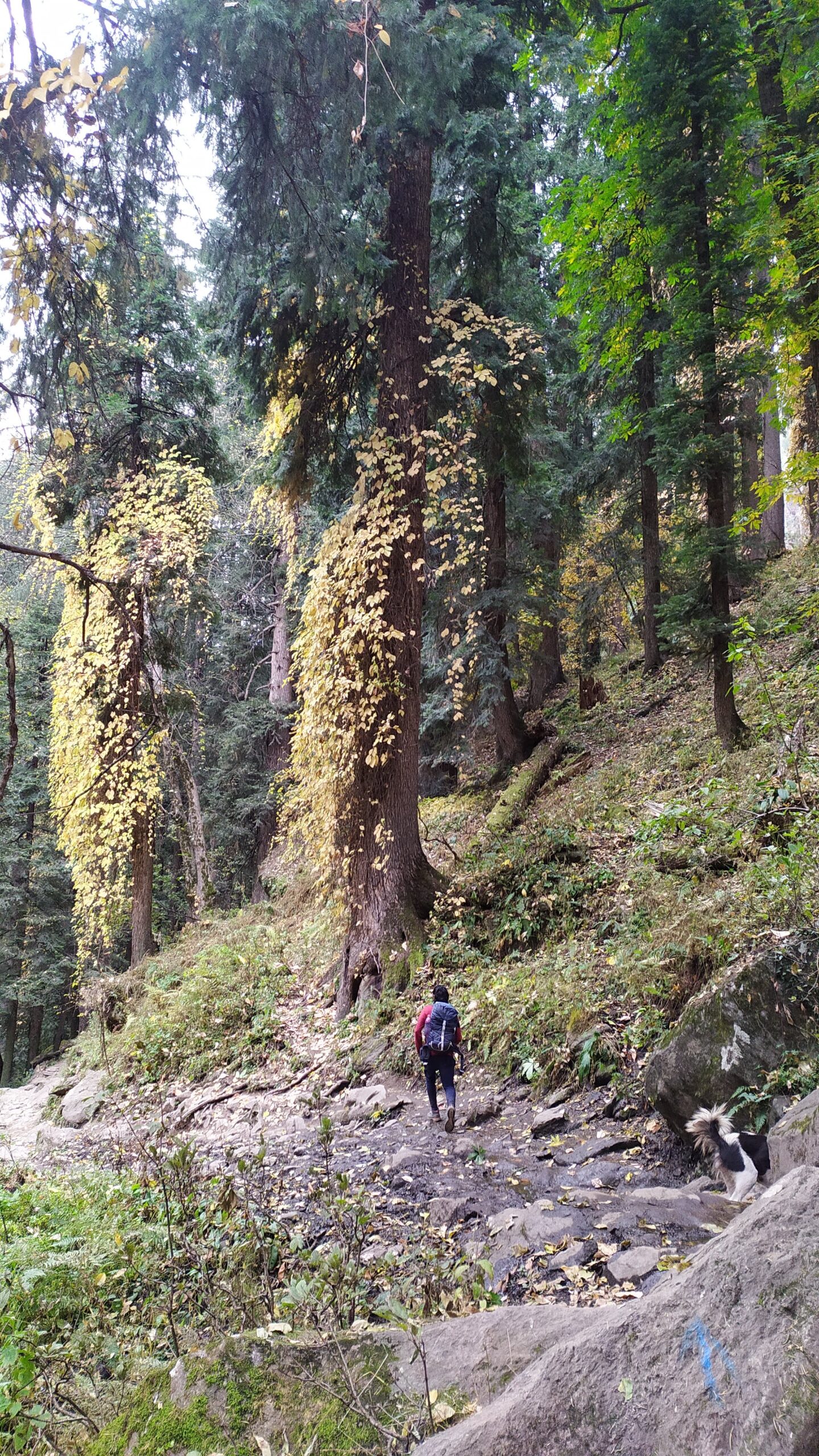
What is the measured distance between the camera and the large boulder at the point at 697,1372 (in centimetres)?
130

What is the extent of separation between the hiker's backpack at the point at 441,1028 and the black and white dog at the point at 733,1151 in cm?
242

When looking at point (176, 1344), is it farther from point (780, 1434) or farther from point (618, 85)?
point (618, 85)

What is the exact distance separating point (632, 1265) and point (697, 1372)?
2.15 m

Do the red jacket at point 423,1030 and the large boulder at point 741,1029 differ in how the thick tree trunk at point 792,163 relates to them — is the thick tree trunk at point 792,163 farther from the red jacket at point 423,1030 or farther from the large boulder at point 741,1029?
the red jacket at point 423,1030

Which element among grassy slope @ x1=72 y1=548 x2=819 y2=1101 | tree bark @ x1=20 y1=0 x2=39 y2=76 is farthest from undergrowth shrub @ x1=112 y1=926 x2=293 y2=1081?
tree bark @ x1=20 y1=0 x2=39 y2=76

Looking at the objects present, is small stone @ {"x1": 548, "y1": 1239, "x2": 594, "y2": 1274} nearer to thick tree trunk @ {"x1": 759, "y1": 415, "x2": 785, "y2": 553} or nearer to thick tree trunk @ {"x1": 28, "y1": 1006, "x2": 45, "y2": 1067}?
thick tree trunk @ {"x1": 759, "y1": 415, "x2": 785, "y2": 553}

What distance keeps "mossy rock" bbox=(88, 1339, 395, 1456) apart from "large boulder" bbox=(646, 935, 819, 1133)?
3.15 m

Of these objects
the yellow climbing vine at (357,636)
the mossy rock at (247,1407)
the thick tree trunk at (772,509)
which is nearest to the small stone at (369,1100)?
the yellow climbing vine at (357,636)

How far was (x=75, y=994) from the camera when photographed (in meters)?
19.8

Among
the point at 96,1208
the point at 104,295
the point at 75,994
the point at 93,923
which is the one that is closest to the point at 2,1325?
the point at 96,1208

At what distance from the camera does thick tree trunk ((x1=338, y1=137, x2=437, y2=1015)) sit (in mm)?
8609

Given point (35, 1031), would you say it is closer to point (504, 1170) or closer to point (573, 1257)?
point (504, 1170)

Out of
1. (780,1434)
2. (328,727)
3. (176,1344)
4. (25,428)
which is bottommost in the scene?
(176,1344)

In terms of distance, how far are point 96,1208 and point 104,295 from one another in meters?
5.79
